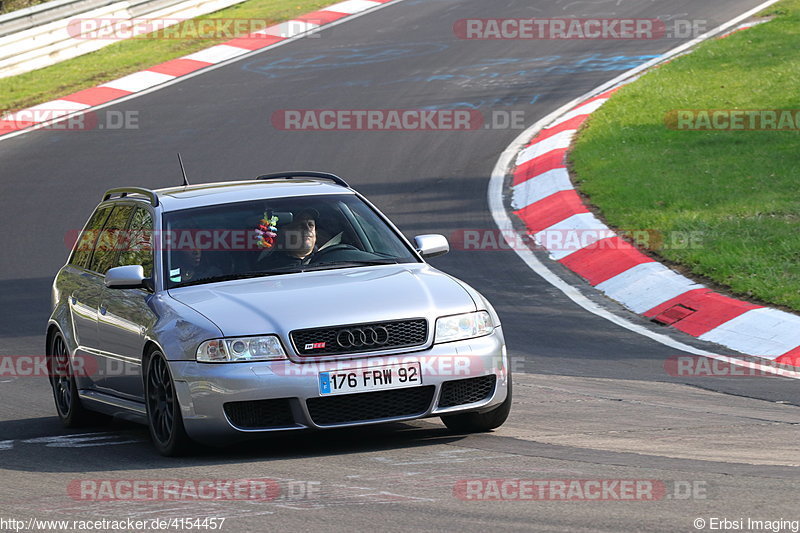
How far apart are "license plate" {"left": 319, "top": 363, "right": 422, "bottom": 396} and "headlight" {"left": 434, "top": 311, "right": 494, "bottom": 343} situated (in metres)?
0.27

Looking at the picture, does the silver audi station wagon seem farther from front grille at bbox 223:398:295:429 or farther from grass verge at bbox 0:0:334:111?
grass verge at bbox 0:0:334:111

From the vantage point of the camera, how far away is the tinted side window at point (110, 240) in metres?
8.69

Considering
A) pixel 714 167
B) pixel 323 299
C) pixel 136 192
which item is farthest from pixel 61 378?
pixel 714 167

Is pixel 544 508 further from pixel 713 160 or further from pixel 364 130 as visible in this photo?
pixel 364 130

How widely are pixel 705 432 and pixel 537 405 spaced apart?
1377 millimetres

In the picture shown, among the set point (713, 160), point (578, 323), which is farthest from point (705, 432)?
point (713, 160)

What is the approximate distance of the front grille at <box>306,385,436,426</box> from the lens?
6836 mm

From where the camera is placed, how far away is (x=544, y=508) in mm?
5531

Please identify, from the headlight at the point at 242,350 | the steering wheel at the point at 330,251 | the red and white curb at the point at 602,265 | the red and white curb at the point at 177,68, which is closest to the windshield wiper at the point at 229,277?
the steering wheel at the point at 330,251

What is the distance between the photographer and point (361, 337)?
6883 millimetres

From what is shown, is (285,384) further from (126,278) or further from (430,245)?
(430,245)

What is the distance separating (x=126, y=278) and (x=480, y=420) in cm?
219

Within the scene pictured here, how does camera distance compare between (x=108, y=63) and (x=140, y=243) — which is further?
(x=108, y=63)

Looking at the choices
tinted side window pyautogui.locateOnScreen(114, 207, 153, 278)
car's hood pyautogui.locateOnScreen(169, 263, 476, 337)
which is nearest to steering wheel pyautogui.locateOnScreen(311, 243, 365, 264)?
car's hood pyautogui.locateOnScreen(169, 263, 476, 337)
